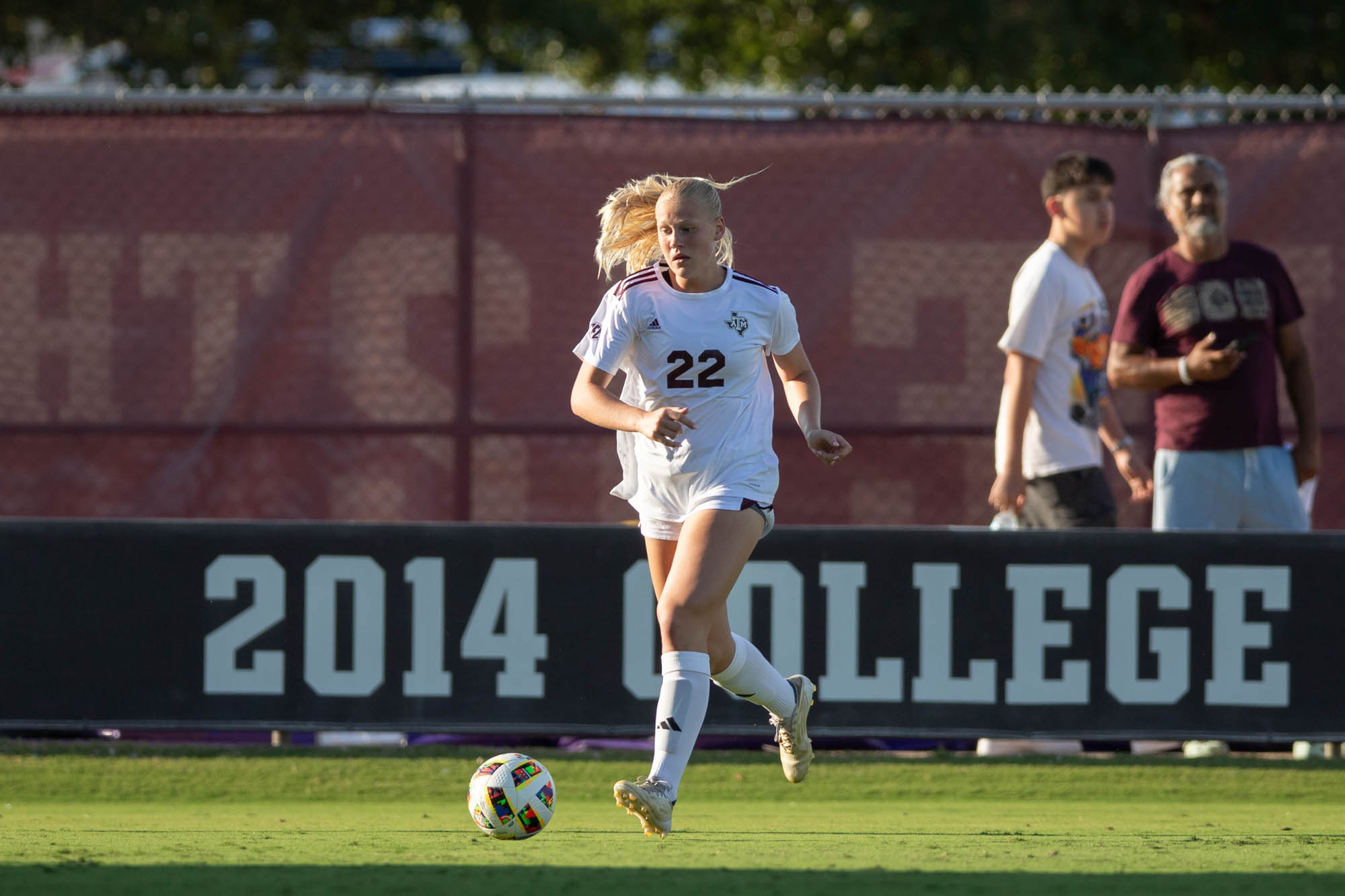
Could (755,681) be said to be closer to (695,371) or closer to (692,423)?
(692,423)

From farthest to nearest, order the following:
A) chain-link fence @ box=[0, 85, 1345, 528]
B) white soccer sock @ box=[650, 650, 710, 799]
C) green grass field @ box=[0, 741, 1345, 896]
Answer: chain-link fence @ box=[0, 85, 1345, 528]
white soccer sock @ box=[650, 650, 710, 799]
green grass field @ box=[0, 741, 1345, 896]

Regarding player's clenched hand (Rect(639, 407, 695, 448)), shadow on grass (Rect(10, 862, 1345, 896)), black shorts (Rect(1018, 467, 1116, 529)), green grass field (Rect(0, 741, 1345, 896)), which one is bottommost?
green grass field (Rect(0, 741, 1345, 896))

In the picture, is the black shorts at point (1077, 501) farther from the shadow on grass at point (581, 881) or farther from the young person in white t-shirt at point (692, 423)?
the shadow on grass at point (581, 881)

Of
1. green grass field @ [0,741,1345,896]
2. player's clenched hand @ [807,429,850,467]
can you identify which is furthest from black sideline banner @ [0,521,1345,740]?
player's clenched hand @ [807,429,850,467]

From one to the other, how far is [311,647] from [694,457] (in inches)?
87.9

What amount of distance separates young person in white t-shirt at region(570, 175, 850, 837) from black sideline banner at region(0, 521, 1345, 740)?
1197mm

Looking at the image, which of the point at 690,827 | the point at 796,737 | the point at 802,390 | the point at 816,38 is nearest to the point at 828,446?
the point at 802,390

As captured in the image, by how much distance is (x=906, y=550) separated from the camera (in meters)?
6.63

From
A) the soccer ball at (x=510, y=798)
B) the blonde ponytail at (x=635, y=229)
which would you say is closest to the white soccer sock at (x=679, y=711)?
the soccer ball at (x=510, y=798)

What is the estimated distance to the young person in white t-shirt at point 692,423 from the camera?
16.5 feet

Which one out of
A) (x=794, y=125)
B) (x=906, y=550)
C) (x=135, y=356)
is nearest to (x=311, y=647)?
(x=135, y=356)

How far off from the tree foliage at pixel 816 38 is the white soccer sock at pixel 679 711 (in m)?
14.9

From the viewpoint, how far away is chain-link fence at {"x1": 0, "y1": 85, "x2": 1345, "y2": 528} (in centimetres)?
766

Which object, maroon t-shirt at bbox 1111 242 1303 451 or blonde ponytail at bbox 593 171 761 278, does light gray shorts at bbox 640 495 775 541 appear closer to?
blonde ponytail at bbox 593 171 761 278
